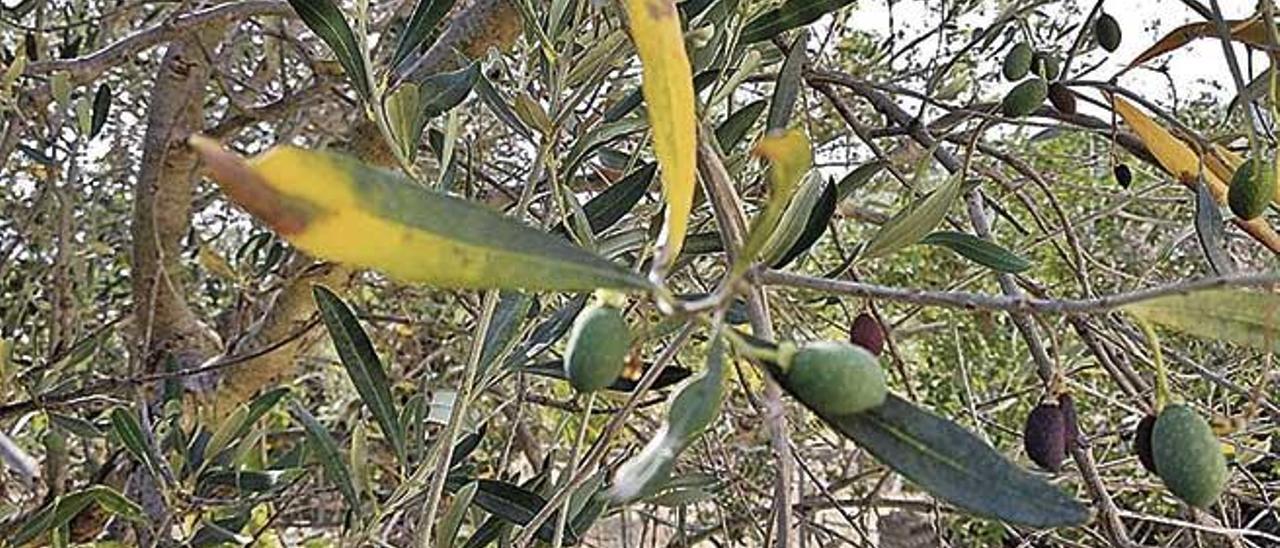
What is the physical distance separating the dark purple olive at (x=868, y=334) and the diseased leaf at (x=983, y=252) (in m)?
0.16

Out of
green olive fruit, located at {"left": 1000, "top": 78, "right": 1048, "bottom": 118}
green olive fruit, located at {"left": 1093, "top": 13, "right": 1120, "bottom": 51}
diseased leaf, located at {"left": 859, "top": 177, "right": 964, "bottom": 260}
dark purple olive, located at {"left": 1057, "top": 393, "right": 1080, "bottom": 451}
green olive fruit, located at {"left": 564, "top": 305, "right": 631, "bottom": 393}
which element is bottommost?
green olive fruit, located at {"left": 564, "top": 305, "right": 631, "bottom": 393}

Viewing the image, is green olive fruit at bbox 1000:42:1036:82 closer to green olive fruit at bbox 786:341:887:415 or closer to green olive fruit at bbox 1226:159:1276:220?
green olive fruit at bbox 1226:159:1276:220

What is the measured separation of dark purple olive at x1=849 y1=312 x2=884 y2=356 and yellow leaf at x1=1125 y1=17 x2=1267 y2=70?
350 mm

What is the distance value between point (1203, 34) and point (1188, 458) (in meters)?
0.52

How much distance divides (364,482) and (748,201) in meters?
0.41

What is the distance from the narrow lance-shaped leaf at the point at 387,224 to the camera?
0.32 metres

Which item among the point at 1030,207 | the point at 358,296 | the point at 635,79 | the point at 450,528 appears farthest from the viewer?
the point at 358,296

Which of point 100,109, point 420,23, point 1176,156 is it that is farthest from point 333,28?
point 100,109

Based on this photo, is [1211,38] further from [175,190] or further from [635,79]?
[175,190]

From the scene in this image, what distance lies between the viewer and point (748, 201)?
1140mm

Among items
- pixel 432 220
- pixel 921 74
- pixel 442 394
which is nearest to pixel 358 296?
pixel 921 74

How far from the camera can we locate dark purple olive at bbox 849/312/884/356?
59cm

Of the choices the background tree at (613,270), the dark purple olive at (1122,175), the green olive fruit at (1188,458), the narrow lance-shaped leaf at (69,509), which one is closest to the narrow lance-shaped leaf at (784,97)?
the background tree at (613,270)

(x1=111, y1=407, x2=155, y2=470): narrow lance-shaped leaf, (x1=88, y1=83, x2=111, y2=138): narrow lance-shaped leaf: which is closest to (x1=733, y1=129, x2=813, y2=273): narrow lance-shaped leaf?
(x1=111, y1=407, x2=155, y2=470): narrow lance-shaped leaf
